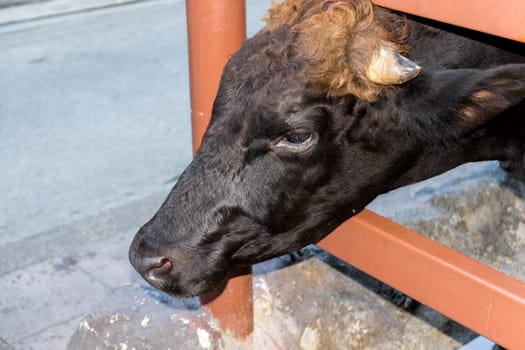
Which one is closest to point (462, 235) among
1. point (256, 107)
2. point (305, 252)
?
point (305, 252)

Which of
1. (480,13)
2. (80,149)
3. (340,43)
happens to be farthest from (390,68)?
(80,149)

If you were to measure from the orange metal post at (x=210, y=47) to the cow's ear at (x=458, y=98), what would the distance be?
57 centimetres

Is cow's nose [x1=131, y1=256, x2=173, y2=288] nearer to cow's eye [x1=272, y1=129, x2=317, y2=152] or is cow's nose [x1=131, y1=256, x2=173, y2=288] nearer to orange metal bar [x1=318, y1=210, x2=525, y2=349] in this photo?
cow's eye [x1=272, y1=129, x2=317, y2=152]

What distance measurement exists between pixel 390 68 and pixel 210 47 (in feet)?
1.95

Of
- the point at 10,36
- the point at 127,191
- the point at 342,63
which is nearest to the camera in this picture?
the point at 342,63

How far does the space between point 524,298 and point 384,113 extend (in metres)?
0.61

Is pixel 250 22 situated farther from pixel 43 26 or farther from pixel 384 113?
pixel 384 113

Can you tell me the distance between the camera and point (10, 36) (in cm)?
802

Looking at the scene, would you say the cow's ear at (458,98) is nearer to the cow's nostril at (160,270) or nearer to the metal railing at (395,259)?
the metal railing at (395,259)

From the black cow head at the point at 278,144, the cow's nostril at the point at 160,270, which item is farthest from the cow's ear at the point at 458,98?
the cow's nostril at the point at 160,270

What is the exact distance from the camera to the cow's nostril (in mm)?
2391

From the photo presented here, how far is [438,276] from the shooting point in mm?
2434

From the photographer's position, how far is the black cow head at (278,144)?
236cm

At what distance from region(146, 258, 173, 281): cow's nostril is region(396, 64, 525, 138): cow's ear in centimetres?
74
